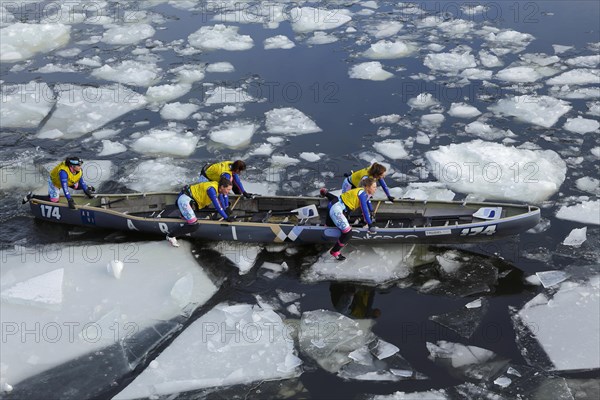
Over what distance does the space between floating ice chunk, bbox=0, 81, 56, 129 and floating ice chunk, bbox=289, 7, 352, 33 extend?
24.1 feet

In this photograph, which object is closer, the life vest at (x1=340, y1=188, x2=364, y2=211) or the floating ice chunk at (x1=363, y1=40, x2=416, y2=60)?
the life vest at (x1=340, y1=188, x2=364, y2=211)

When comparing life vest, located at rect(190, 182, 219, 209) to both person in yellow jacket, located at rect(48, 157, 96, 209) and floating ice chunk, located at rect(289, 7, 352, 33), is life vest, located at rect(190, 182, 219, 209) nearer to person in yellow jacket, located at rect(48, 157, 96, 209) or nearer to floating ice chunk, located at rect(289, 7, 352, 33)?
person in yellow jacket, located at rect(48, 157, 96, 209)

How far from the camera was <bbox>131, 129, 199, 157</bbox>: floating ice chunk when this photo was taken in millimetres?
11664

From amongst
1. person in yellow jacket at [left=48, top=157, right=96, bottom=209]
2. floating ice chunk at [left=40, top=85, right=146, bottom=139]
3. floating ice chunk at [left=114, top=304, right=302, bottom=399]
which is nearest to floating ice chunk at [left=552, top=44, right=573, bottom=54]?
floating ice chunk at [left=40, top=85, right=146, bottom=139]

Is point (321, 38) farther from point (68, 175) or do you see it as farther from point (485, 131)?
point (68, 175)

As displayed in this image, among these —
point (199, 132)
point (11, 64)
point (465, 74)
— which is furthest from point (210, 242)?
point (11, 64)

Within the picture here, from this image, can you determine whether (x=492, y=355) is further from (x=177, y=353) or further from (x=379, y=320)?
(x=177, y=353)

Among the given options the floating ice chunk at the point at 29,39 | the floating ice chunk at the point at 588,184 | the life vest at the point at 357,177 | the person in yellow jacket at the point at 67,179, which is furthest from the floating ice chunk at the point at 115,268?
the floating ice chunk at the point at 29,39

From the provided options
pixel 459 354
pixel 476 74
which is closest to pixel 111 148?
pixel 459 354

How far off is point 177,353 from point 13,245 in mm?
3889

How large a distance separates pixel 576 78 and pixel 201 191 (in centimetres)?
982

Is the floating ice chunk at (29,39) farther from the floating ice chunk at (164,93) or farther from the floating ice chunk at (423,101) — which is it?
the floating ice chunk at (423,101)

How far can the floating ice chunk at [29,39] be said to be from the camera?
16.4m

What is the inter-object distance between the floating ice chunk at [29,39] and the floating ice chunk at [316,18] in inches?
270
